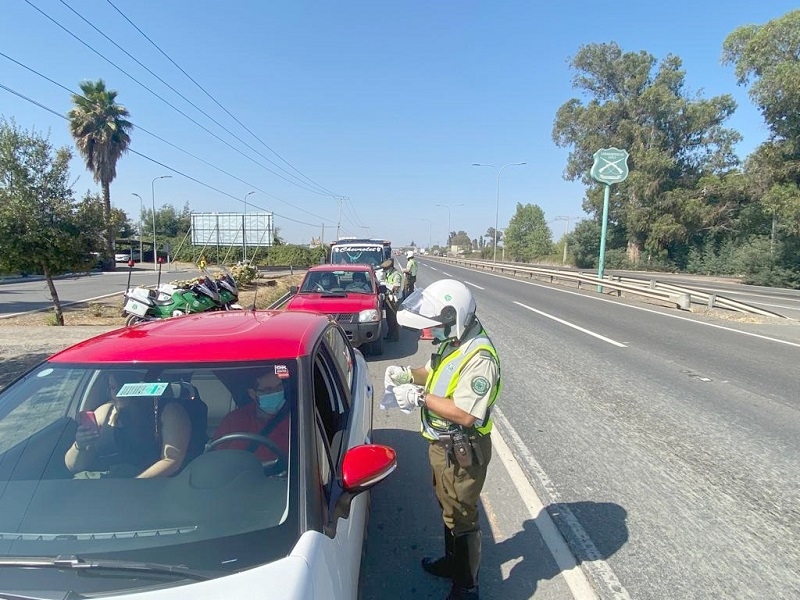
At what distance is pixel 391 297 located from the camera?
11312mm

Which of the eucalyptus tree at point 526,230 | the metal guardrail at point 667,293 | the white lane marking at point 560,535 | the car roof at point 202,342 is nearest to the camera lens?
the car roof at point 202,342

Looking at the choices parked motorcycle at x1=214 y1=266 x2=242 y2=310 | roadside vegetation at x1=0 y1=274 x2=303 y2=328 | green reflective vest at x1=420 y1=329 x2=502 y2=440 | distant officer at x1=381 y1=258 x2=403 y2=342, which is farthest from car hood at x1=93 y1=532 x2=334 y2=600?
parked motorcycle at x1=214 y1=266 x2=242 y2=310

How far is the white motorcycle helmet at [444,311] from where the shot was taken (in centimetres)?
258

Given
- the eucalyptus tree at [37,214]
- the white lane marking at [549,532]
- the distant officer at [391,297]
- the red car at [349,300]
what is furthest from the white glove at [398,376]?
the eucalyptus tree at [37,214]

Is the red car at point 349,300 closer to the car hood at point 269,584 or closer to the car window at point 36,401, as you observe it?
the car window at point 36,401

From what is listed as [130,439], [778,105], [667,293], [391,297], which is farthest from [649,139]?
[130,439]

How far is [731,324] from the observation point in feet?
44.1

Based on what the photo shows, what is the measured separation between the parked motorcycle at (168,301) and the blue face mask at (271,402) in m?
7.34

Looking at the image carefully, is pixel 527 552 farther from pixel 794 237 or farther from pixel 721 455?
pixel 794 237

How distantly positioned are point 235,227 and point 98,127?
428 inches

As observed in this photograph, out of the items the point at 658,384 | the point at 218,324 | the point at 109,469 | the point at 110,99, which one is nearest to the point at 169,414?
the point at 109,469

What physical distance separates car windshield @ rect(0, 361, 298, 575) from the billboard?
125 feet

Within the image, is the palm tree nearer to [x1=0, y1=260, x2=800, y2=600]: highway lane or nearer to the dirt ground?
the dirt ground

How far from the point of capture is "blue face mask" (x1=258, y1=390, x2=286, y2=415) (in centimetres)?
226
